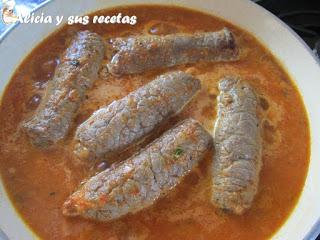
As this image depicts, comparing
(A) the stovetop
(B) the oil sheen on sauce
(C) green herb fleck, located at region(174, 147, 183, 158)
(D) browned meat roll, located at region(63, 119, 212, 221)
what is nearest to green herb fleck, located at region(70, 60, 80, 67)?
(B) the oil sheen on sauce

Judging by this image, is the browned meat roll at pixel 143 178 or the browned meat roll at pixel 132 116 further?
the browned meat roll at pixel 132 116

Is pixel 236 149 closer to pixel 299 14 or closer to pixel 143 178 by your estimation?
pixel 143 178

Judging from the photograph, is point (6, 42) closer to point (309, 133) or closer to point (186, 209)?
point (186, 209)

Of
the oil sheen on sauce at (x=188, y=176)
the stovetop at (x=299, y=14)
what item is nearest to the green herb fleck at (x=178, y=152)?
the oil sheen on sauce at (x=188, y=176)

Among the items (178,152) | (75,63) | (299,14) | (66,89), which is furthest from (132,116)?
(299,14)

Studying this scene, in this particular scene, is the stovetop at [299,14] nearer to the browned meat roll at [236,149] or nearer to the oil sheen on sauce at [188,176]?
the oil sheen on sauce at [188,176]

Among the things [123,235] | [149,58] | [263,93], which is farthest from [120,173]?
[263,93]
